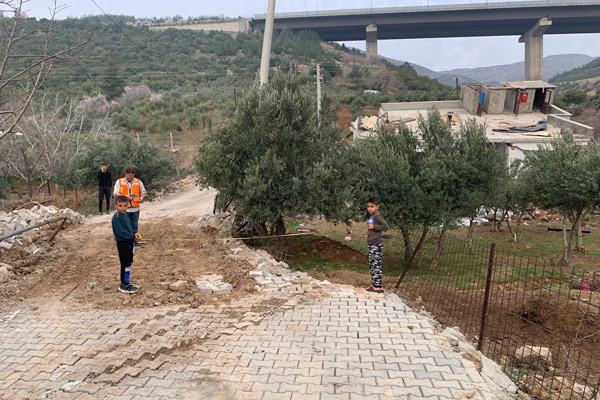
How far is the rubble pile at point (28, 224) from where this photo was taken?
919 centimetres

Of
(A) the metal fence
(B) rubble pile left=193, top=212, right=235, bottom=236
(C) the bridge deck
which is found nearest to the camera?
(A) the metal fence

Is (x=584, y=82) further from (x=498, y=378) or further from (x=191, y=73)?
(x=498, y=378)

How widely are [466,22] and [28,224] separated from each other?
3064 inches

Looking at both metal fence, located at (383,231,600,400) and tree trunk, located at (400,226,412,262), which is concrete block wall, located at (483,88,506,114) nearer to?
metal fence, located at (383,231,600,400)

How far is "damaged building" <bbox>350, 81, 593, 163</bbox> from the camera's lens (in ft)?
101

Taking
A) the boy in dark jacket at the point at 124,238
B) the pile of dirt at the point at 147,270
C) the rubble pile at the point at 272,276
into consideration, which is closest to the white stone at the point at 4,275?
the pile of dirt at the point at 147,270

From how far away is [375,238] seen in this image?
7.43 meters

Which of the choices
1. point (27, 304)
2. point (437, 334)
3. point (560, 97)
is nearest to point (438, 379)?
point (437, 334)

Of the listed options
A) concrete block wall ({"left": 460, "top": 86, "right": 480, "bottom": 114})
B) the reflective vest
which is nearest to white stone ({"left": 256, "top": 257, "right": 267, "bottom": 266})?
the reflective vest

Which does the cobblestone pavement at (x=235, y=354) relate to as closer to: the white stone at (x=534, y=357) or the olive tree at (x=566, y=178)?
the white stone at (x=534, y=357)

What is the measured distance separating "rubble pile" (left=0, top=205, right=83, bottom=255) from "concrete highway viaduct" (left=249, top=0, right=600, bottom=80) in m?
74.0

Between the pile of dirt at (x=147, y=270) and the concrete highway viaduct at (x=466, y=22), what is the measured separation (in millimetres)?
74347


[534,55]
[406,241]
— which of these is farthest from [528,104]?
[534,55]

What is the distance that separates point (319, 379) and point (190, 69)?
64.2 m
